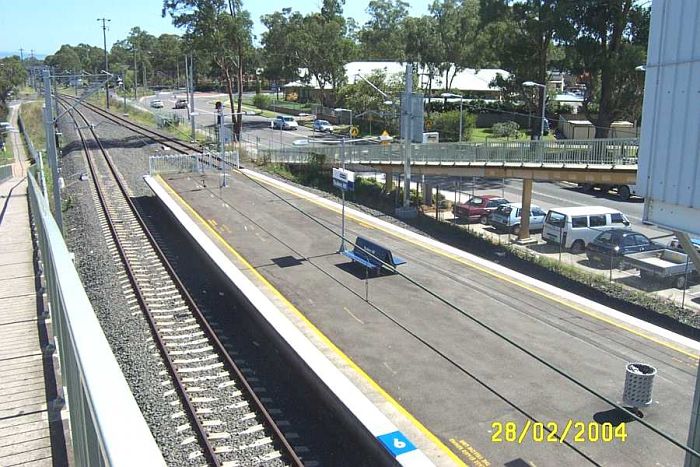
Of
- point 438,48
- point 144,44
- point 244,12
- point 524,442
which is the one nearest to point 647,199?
point 524,442

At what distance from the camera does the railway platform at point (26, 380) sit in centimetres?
608

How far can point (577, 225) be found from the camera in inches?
936

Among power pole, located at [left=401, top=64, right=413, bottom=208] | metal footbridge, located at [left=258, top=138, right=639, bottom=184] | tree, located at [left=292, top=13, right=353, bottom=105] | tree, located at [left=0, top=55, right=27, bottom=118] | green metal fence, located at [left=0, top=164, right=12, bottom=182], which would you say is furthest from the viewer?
tree, located at [left=0, top=55, right=27, bottom=118]

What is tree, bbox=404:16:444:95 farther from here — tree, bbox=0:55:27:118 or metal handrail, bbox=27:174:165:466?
metal handrail, bbox=27:174:165:466

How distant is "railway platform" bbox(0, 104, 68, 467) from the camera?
608cm

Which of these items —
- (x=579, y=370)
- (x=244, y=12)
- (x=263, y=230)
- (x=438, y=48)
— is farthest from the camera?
(x=438, y=48)

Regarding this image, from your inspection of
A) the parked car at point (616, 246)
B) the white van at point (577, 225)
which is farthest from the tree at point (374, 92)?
the parked car at point (616, 246)

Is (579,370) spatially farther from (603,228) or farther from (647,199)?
(603,228)

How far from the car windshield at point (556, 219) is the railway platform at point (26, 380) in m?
17.7

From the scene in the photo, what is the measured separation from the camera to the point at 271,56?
90.8 metres

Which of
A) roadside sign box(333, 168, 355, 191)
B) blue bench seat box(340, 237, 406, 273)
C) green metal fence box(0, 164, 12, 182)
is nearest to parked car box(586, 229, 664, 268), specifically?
blue bench seat box(340, 237, 406, 273)

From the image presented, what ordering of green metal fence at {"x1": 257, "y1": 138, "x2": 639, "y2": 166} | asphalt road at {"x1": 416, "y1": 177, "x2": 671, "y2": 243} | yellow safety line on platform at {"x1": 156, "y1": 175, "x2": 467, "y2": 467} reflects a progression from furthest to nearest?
asphalt road at {"x1": 416, "y1": 177, "x2": 671, "y2": 243}, green metal fence at {"x1": 257, "y1": 138, "x2": 639, "y2": 166}, yellow safety line on platform at {"x1": 156, "y1": 175, "x2": 467, "y2": 467}

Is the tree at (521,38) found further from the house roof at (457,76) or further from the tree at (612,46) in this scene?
the house roof at (457,76)

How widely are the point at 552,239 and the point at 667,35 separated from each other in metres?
18.4
